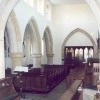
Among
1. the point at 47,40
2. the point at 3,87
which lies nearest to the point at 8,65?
the point at 47,40

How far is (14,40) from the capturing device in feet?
32.0

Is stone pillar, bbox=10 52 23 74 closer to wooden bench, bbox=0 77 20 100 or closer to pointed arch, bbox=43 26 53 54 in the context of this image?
wooden bench, bbox=0 77 20 100

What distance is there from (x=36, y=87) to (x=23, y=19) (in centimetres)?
406

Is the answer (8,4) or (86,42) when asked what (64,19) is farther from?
(8,4)

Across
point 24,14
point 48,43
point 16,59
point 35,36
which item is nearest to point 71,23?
point 48,43

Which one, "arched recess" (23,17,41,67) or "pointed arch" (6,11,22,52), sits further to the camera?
"arched recess" (23,17,41,67)

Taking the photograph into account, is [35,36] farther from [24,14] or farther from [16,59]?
[16,59]

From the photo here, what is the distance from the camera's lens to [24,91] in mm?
8398

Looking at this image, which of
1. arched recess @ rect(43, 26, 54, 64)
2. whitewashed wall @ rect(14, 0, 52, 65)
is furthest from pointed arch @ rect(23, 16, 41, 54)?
arched recess @ rect(43, 26, 54, 64)

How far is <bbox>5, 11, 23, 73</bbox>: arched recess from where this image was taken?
31.0 ft

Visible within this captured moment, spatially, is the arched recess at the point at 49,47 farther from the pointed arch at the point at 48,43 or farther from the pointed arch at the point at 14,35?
the pointed arch at the point at 14,35

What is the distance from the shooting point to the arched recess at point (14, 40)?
372 inches

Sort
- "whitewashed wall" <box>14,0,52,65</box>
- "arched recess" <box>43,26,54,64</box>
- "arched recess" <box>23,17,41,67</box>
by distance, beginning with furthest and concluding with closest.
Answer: "arched recess" <box>43,26,54,64</box>
"arched recess" <box>23,17,41,67</box>
"whitewashed wall" <box>14,0,52,65</box>

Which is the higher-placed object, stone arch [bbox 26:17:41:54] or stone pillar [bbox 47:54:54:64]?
stone arch [bbox 26:17:41:54]
